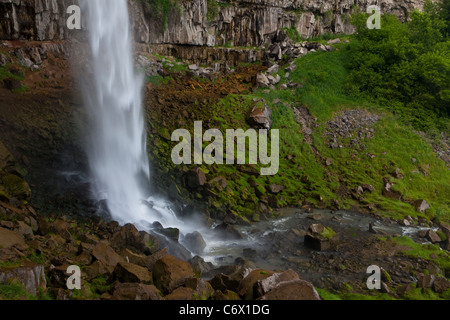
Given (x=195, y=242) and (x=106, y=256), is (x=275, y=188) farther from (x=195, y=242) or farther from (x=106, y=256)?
(x=106, y=256)

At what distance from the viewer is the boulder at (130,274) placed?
768 cm

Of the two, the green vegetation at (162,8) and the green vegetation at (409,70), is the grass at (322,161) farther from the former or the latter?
the green vegetation at (162,8)

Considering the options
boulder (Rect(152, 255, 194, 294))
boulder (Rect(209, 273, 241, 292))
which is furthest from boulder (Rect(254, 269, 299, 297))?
boulder (Rect(152, 255, 194, 294))

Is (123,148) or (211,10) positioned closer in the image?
(123,148)

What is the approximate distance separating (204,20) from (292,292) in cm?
2695

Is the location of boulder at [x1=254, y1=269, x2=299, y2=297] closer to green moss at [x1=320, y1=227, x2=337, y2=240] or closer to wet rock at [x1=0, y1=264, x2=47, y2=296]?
wet rock at [x1=0, y1=264, x2=47, y2=296]

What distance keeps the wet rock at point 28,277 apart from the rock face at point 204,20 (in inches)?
718

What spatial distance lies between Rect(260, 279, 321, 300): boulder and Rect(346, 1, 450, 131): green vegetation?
18.5 m

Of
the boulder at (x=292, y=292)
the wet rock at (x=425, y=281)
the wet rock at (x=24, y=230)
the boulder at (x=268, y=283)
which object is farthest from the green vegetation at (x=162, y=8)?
the wet rock at (x=425, y=281)

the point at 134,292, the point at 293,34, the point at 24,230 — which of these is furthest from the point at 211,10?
the point at 134,292

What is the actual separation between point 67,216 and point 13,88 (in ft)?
29.8

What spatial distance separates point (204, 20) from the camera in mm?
29500

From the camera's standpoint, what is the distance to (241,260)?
1101cm

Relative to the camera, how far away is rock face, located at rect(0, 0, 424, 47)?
20219mm
